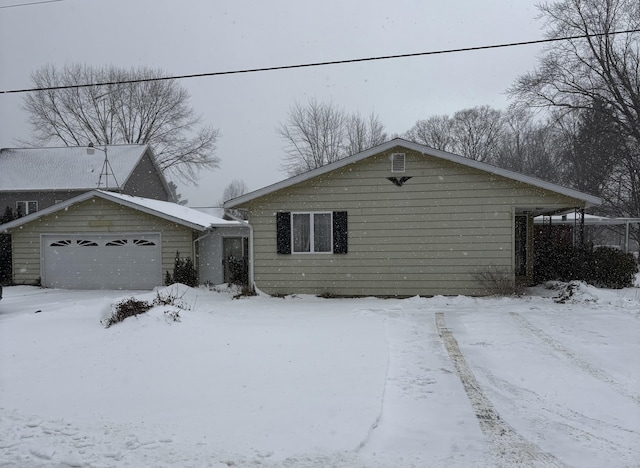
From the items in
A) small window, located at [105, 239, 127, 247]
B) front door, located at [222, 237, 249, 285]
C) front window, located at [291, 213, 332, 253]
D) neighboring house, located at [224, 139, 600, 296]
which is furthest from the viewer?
front door, located at [222, 237, 249, 285]

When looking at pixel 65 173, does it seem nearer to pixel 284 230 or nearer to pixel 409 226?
pixel 284 230

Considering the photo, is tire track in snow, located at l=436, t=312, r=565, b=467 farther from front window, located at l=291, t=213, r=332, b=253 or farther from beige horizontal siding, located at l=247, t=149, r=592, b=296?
front window, located at l=291, t=213, r=332, b=253

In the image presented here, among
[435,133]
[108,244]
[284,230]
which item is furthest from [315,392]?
[435,133]

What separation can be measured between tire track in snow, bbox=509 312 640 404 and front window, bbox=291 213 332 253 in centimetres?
611

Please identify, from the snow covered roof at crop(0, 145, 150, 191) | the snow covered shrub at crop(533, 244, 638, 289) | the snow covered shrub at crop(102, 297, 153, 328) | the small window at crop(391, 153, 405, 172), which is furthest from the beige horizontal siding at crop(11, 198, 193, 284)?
the snow covered shrub at crop(533, 244, 638, 289)

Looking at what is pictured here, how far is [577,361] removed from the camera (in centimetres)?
666

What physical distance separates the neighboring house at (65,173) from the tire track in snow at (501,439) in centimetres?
2413

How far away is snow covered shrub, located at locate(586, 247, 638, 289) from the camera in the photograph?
14.8 m

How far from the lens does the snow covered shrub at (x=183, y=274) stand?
17531mm

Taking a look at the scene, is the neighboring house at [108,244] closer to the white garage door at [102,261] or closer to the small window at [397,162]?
the white garage door at [102,261]

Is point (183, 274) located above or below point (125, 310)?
below

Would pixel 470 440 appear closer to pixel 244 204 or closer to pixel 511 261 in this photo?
pixel 511 261

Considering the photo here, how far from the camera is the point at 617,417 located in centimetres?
462

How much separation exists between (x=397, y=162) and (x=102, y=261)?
1140 cm
